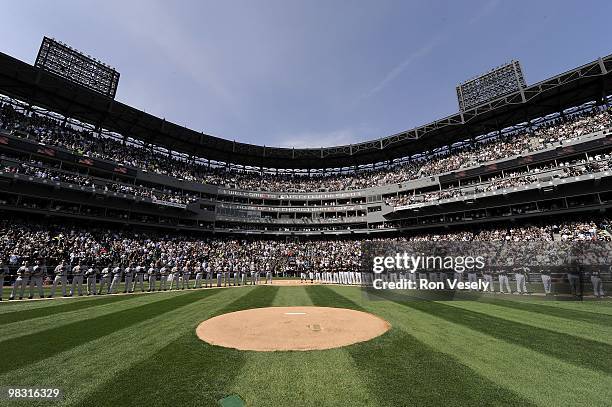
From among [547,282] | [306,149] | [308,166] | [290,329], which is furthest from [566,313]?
[308,166]

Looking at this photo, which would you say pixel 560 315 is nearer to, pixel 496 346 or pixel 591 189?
pixel 496 346

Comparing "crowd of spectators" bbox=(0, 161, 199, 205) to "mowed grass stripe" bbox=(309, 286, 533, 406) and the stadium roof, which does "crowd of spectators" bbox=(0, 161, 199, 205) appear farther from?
"mowed grass stripe" bbox=(309, 286, 533, 406)

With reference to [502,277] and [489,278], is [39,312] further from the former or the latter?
[502,277]

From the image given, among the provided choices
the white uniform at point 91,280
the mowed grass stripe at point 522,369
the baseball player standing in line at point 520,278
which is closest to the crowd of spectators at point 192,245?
the white uniform at point 91,280

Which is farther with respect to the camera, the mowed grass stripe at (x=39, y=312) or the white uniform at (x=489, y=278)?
the white uniform at (x=489, y=278)

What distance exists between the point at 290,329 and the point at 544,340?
666 centimetres

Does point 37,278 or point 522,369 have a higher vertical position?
point 37,278

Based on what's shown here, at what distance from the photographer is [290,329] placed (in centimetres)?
872

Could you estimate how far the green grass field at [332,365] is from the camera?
4191 mm

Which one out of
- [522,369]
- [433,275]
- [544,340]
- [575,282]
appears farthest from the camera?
[433,275]

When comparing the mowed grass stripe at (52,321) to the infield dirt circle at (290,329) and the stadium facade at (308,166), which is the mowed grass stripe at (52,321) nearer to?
the infield dirt circle at (290,329)

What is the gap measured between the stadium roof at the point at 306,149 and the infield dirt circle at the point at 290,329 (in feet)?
135

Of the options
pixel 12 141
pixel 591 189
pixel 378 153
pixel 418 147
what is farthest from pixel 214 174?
pixel 591 189

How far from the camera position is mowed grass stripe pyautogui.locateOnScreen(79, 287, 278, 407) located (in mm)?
4090
